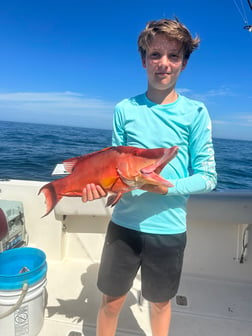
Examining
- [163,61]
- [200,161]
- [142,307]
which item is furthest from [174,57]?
[142,307]

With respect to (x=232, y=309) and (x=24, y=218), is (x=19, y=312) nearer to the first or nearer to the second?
(x=24, y=218)

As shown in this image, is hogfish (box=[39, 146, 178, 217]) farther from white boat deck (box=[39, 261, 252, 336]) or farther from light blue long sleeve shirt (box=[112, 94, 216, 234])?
white boat deck (box=[39, 261, 252, 336])

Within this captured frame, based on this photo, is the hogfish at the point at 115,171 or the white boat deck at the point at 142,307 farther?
the white boat deck at the point at 142,307

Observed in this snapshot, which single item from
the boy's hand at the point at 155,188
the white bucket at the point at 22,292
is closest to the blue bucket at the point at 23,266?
the white bucket at the point at 22,292

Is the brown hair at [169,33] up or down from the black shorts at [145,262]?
up

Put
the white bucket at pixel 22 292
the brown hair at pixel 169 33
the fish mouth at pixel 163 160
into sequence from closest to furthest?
the fish mouth at pixel 163 160 → the brown hair at pixel 169 33 → the white bucket at pixel 22 292

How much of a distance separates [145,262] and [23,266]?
3.59 ft

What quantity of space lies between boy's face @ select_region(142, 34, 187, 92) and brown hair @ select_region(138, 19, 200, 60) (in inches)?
1.0

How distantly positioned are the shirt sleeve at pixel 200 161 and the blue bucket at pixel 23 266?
120 centimetres

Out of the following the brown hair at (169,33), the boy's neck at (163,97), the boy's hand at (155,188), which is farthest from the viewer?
the boy's neck at (163,97)

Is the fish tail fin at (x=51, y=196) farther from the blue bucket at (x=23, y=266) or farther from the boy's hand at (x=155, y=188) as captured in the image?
the blue bucket at (x=23, y=266)

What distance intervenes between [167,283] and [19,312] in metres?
1.13

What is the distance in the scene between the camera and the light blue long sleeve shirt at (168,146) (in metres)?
1.47

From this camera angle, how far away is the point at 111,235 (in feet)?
5.27
